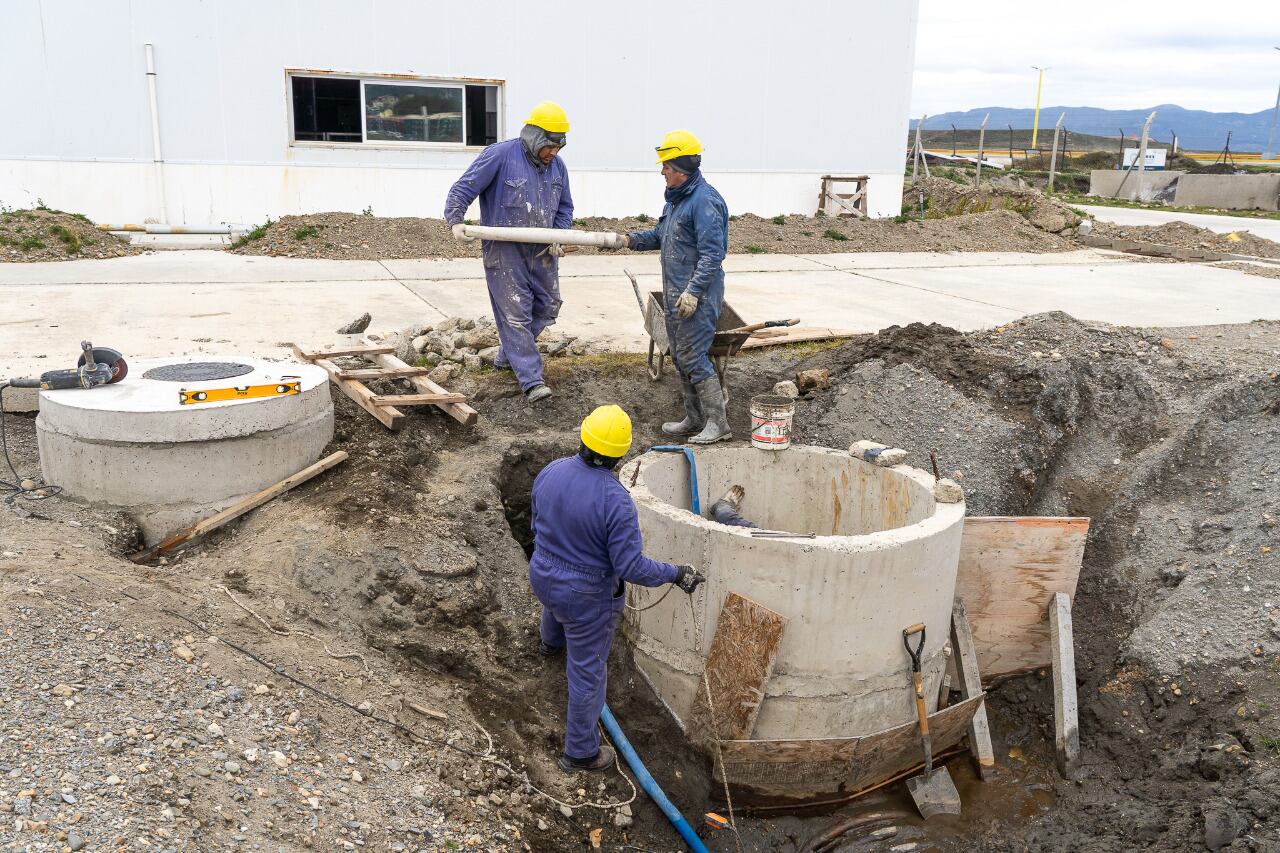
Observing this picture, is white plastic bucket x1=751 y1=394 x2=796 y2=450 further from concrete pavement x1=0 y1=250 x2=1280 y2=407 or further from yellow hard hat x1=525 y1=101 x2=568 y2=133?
concrete pavement x1=0 y1=250 x2=1280 y2=407

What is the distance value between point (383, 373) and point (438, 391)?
1.32 feet

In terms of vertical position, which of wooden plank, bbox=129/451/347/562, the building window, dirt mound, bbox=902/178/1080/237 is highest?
the building window

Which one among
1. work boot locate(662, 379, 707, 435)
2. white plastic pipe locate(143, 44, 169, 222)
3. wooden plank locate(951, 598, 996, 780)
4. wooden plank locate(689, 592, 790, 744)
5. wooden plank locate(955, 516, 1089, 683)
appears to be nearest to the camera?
wooden plank locate(689, 592, 790, 744)

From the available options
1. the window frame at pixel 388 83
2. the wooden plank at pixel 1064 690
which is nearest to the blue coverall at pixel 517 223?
the wooden plank at pixel 1064 690

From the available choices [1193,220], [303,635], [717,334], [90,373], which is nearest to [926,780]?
[717,334]

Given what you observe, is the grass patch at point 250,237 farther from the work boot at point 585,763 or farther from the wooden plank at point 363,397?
the work boot at point 585,763

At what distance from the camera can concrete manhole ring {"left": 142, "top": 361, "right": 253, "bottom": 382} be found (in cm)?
592

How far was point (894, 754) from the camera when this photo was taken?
5.28m

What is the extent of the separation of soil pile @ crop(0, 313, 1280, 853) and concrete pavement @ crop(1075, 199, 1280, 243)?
1406 centimetres

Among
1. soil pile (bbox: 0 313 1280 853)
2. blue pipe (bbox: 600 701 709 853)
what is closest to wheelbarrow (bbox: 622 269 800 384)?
soil pile (bbox: 0 313 1280 853)

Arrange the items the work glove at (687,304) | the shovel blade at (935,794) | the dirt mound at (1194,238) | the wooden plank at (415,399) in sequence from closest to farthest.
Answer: the shovel blade at (935,794) → the work glove at (687,304) → the wooden plank at (415,399) → the dirt mound at (1194,238)

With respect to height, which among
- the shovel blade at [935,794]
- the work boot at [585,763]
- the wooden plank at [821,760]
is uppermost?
the work boot at [585,763]

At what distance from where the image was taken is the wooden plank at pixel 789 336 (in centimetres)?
852

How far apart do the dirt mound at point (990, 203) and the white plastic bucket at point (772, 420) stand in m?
14.3
